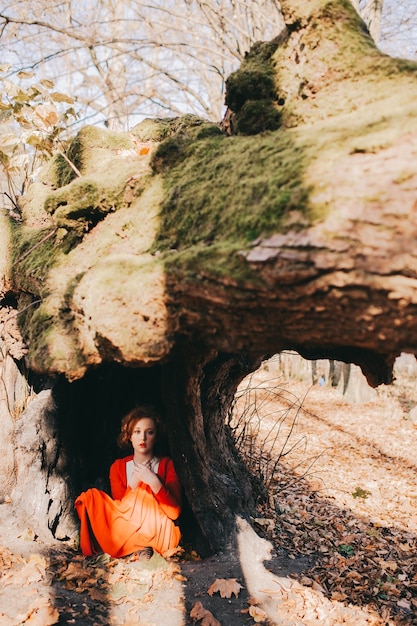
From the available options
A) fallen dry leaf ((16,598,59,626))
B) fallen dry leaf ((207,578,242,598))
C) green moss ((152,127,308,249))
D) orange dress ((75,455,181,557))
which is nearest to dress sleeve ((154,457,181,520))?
orange dress ((75,455,181,557))

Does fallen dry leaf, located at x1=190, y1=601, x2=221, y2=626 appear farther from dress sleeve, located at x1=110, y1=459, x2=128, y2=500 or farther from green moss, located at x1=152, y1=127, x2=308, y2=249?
green moss, located at x1=152, y1=127, x2=308, y2=249

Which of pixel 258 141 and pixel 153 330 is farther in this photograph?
pixel 258 141

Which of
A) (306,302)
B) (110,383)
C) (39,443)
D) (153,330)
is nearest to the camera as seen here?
(306,302)

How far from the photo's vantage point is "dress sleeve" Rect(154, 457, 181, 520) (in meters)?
4.18

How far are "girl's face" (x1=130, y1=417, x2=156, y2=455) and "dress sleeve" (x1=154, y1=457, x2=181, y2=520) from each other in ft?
0.70

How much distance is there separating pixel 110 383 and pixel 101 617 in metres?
1.99

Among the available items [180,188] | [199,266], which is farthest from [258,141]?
[199,266]

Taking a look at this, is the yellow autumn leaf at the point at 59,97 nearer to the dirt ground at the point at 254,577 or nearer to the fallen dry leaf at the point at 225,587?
the dirt ground at the point at 254,577

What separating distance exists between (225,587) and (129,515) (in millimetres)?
1009

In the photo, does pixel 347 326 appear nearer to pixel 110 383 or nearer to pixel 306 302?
pixel 306 302

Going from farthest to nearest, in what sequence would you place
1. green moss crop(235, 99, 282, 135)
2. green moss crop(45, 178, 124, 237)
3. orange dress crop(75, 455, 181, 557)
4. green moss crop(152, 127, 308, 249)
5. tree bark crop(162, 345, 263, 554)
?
1. orange dress crop(75, 455, 181, 557)
2. tree bark crop(162, 345, 263, 554)
3. green moss crop(45, 178, 124, 237)
4. green moss crop(235, 99, 282, 135)
5. green moss crop(152, 127, 308, 249)

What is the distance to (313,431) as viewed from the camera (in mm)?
10094

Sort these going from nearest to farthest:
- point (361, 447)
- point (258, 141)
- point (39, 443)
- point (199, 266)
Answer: point (199, 266) → point (258, 141) → point (39, 443) → point (361, 447)

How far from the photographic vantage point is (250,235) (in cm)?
213
